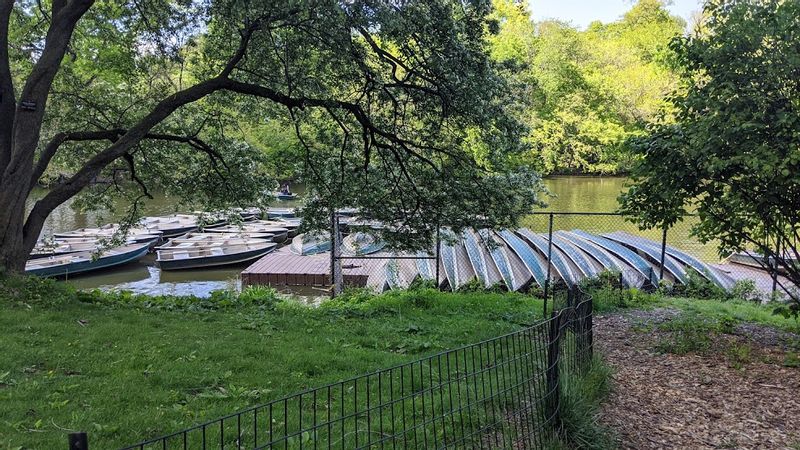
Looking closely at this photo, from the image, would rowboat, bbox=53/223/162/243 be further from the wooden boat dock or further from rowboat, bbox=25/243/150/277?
the wooden boat dock

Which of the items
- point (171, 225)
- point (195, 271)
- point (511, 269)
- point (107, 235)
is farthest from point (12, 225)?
point (171, 225)

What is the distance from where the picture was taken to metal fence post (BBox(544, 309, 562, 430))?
3.71 metres

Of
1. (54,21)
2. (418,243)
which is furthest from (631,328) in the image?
(54,21)

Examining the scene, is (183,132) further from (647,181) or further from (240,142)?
(647,181)

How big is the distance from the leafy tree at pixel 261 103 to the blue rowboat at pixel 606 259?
463 cm

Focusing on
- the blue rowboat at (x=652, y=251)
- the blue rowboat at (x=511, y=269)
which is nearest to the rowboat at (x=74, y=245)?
the blue rowboat at (x=511, y=269)

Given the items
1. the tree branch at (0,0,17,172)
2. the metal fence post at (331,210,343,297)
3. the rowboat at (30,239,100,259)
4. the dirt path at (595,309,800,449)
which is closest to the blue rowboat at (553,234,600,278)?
the dirt path at (595,309,800,449)

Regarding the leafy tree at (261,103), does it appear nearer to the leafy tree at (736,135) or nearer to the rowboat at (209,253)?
the leafy tree at (736,135)

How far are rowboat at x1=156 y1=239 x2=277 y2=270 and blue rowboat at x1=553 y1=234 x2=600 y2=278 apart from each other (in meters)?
9.94

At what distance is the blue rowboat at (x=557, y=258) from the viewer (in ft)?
39.0

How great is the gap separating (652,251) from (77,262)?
52.1ft

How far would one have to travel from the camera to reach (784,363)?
569 cm

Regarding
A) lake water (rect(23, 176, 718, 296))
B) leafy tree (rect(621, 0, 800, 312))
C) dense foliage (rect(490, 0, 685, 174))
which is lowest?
lake water (rect(23, 176, 718, 296))

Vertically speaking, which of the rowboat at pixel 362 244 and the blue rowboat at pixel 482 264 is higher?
the rowboat at pixel 362 244
